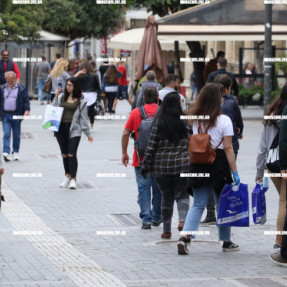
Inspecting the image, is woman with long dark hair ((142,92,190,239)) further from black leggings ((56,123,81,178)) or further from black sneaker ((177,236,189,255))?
black leggings ((56,123,81,178))

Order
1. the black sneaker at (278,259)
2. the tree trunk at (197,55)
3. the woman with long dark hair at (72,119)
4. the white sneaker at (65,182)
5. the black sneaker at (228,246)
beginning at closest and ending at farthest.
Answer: the black sneaker at (278,259)
the black sneaker at (228,246)
the woman with long dark hair at (72,119)
the white sneaker at (65,182)
the tree trunk at (197,55)

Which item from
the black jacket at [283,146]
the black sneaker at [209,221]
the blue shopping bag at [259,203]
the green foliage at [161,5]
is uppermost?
the green foliage at [161,5]

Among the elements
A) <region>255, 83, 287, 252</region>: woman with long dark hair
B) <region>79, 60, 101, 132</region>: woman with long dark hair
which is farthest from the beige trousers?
<region>79, 60, 101, 132</region>: woman with long dark hair

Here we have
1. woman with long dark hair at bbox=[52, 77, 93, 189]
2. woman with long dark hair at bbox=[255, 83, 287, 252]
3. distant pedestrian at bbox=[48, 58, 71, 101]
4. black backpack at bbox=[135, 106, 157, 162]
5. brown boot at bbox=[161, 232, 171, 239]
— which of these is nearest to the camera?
woman with long dark hair at bbox=[255, 83, 287, 252]

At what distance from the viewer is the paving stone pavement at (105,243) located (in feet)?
26.8

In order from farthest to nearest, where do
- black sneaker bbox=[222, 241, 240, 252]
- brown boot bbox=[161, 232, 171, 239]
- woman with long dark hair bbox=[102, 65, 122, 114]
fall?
Answer: woman with long dark hair bbox=[102, 65, 122, 114] < brown boot bbox=[161, 232, 171, 239] < black sneaker bbox=[222, 241, 240, 252]

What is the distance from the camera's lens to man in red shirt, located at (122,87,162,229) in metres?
10.8

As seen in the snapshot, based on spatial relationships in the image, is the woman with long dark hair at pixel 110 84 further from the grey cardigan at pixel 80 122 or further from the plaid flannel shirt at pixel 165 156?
the plaid flannel shirt at pixel 165 156

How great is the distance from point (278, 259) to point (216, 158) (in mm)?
1123

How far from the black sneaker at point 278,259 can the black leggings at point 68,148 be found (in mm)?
5860

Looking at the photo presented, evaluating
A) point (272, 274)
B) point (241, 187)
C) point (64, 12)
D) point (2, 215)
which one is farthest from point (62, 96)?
point (64, 12)

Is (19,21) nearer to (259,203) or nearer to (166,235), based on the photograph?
(166,235)

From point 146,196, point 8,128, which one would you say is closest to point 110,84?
point 8,128

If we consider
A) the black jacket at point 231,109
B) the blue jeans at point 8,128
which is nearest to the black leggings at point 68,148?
the blue jeans at point 8,128
